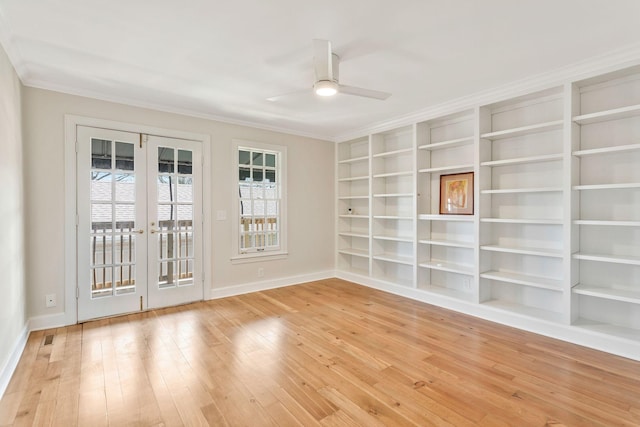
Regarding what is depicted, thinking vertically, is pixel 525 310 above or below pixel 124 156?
below

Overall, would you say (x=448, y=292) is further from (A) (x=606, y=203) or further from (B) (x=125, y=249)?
(B) (x=125, y=249)

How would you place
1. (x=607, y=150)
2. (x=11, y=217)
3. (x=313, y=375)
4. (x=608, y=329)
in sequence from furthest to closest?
(x=608, y=329) < (x=607, y=150) < (x=11, y=217) < (x=313, y=375)

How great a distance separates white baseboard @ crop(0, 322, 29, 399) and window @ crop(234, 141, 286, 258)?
2327mm

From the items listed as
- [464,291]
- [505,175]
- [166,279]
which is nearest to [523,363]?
[464,291]

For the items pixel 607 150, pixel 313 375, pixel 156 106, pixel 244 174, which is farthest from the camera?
pixel 244 174

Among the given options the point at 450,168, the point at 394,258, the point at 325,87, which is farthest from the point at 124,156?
the point at 450,168

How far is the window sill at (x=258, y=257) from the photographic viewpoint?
4.53 metres

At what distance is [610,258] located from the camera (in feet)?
8.81

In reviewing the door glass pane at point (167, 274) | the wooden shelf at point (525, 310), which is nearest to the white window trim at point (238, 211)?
the door glass pane at point (167, 274)

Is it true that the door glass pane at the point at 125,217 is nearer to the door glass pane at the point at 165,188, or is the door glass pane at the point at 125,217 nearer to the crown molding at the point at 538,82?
the door glass pane at the point at 165,188

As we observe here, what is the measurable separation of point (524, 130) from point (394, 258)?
2.34 metres

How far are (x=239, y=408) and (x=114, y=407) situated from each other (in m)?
0.79

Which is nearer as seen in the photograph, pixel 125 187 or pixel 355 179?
pixel 125 187

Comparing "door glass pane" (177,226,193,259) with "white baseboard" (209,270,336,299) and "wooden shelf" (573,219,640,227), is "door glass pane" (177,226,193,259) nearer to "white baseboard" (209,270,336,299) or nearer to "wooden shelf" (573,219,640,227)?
"white baseboard" (209,270,336,299)
